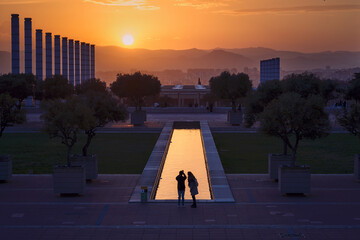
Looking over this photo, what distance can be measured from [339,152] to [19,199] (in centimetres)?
1807

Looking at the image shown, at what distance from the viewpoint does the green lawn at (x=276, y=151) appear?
77.4 feet

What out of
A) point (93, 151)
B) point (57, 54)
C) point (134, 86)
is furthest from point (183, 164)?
point (57, 54)

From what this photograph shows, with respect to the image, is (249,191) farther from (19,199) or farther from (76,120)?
(19,199)

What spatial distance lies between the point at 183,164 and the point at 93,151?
636 centimetres

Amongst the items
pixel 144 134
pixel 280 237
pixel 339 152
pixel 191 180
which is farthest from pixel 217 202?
pixel 144 134

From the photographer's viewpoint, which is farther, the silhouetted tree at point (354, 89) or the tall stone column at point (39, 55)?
the tall stone column at point (39, 55)

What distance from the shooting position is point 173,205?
16.3 m

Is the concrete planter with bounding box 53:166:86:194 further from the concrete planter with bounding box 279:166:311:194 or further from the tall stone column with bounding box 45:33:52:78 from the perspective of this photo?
the tall stone column with bounding box 45:33:52:78

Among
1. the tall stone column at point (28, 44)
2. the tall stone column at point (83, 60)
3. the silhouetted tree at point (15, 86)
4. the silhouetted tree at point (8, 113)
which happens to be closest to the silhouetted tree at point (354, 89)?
the silhouetted tree at point (8, 113)

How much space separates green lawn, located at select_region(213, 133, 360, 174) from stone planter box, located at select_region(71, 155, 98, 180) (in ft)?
19.3

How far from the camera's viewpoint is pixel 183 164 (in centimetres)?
2500

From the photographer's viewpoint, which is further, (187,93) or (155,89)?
(187,93)

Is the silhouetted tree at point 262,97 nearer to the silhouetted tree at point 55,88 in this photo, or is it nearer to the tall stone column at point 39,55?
the silhouetted tree at point 55,88

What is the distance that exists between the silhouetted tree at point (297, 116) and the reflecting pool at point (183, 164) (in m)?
3.39
